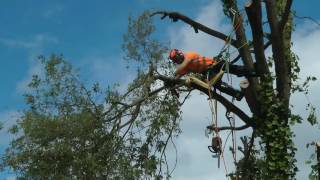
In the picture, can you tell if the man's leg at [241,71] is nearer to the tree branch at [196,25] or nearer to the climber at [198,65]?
the climber at [198,65]

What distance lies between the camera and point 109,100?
11648 mm

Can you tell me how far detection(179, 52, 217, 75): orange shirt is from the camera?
9461mm

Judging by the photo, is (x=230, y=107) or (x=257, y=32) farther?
(x=230, y=107)

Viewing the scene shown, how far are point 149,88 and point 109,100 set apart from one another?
2.66 ft

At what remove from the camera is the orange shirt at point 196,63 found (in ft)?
31.0

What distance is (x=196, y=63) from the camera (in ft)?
31.1

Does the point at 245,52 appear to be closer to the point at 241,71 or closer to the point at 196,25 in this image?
the point at 241,71

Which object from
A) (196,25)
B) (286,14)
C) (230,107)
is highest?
(196,25)

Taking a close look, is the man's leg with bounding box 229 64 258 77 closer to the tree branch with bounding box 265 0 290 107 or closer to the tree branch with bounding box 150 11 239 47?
the tree branch with bounding box 265 0 290 107

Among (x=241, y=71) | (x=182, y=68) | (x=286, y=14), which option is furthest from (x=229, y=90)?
(x=286, y=14)

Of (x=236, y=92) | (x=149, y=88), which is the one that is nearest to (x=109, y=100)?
(x=149, y=88)

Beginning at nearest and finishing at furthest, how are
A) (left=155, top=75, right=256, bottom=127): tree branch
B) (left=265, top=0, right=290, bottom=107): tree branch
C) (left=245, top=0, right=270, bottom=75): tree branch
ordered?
(left=245, top=0, right=270, bottom=75): tree branch, (left=265, top=0, right=290, bottom=107): tree branch, (left=155, top=75, right=256, bottom=127): tree branch

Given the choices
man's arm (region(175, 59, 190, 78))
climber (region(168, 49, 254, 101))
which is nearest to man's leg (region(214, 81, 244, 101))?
climber (region(168, 49, 254, 101))

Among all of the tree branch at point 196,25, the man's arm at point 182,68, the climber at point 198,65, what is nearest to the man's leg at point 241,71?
the climber at point 198,65
